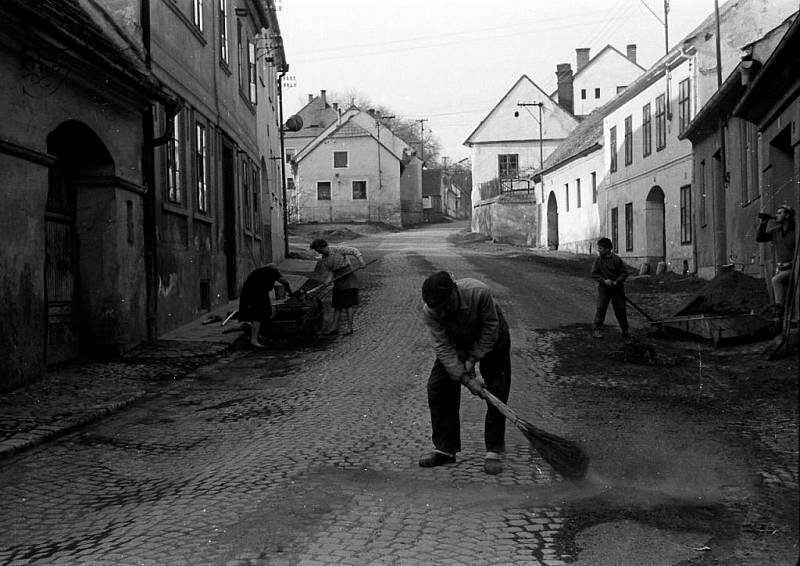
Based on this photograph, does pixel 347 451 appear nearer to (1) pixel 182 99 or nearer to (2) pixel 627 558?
(2) pixel 627 558

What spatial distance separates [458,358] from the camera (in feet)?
20.1

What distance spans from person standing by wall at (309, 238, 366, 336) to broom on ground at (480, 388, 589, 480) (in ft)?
26.5

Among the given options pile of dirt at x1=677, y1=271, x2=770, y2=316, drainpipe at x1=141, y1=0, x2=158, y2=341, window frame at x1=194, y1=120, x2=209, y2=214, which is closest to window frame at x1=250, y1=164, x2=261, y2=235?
window frame at x1=194, y1=120, x2=209, y2=214

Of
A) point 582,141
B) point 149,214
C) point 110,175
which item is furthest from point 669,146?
point 110,175

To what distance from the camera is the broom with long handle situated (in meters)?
5.68

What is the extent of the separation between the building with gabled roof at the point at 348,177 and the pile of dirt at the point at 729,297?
5212cm

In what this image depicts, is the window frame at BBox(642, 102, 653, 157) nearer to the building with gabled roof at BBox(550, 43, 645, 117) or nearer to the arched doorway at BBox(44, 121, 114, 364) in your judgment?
the arched doorway at BBox(44, 121, 114, 364)

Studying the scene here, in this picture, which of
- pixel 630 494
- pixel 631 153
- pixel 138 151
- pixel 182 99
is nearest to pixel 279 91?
pixel 631 153

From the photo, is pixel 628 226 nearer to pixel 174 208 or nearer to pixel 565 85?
pixel 174 208

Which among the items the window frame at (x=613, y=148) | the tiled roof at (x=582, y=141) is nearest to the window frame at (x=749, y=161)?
the window frame at (x=613, y=148)

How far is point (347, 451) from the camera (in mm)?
6477

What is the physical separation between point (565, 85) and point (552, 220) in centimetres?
1830

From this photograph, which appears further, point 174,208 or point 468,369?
point 174,208

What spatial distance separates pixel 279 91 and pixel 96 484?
28311 millimetres
